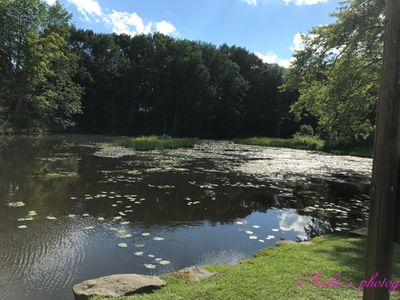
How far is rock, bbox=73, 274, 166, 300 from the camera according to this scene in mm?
4148

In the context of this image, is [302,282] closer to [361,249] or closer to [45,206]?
[361,249]

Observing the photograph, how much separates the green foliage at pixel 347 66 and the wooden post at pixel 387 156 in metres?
9.74

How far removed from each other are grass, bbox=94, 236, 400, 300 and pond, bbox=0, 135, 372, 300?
1104 millimetres

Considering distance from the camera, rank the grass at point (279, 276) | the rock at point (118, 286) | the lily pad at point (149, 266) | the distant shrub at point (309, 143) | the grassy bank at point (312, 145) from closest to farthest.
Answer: the grass at point (279, 276) < the rock at point (118, 286) < the lily pad at point (149, 266) < the grassy bank at point (312, 145) < the distant shrub at point (309, 143)

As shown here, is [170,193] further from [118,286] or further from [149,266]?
[118,286]

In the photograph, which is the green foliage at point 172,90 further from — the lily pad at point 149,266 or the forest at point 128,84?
the lily pad at point 149,266

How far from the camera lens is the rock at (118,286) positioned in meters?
4.15

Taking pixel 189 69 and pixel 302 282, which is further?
pixel 189 69

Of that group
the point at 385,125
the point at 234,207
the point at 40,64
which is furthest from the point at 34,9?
the point at 385,125

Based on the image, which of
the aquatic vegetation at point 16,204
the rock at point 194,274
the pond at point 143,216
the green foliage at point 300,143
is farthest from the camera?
the green foliage at point 300,143

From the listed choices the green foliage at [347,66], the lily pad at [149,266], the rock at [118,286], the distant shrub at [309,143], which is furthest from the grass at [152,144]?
the rock at [118,286]

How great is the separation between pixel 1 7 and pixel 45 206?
791 inches

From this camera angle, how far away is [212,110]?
6247cm

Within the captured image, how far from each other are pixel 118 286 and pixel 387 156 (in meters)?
3.41
